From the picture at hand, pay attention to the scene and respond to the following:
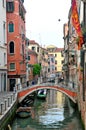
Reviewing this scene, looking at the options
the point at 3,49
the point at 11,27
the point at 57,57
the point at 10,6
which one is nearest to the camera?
the point at 3,49

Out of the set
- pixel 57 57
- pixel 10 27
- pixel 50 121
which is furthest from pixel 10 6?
pixel 57 57

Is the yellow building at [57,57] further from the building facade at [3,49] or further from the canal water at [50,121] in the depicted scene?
the canal water at [50,121]

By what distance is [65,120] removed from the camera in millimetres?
29031

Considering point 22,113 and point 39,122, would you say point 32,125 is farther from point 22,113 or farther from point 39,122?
point 22,113

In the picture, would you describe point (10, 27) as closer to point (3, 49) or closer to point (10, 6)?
point (10, 6)

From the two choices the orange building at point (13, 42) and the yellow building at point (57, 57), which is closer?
the orange building at point (13, 42)

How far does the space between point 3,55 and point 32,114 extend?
9.08 m

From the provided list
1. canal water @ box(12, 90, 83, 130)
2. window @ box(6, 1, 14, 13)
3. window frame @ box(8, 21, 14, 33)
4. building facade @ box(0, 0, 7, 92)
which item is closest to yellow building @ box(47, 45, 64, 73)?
window frame @ box(8, 21, 14, 33)

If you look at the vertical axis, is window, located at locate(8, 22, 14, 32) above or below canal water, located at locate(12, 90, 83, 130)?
above

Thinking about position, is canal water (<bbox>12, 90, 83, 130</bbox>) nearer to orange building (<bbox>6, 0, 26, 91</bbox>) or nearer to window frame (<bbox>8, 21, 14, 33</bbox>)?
orange building (<bbox>6, 0, 26, 91</bbox>)

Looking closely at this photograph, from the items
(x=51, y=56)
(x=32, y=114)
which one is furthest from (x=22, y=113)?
(x=51, y=56)

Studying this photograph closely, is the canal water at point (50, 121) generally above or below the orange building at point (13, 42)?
below

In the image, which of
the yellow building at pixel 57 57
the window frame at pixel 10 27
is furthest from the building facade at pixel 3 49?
the yellow building at pixel 57 57

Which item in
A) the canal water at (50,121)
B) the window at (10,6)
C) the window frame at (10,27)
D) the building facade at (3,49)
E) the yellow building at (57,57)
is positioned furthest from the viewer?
the yellow building at (57,57)
